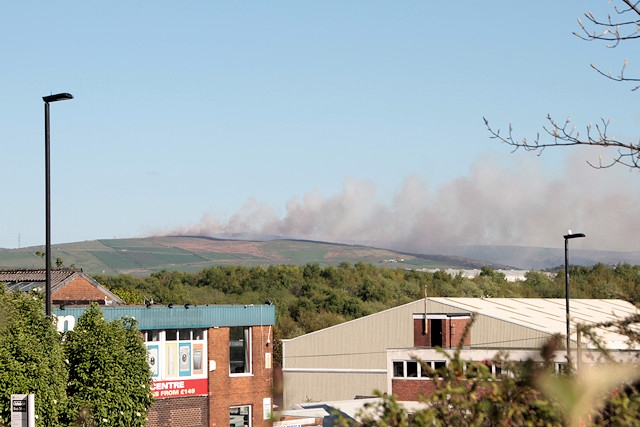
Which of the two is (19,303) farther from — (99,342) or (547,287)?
→ (547,287)

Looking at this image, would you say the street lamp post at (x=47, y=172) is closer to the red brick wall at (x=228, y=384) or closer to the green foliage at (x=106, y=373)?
the green foliage at (x=106, y=373)

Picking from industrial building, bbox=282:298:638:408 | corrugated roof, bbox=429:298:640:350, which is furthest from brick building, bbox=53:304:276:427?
industrial building, bbox=282:298:638:408

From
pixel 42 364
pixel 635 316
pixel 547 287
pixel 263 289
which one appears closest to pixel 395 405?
pixel 635 316

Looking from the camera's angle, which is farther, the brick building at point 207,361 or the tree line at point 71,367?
the brick building at point 207,361

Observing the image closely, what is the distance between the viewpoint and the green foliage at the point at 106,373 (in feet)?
97.4

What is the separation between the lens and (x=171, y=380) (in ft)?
139

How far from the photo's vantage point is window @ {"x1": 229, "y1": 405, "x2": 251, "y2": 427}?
44062 millimetres

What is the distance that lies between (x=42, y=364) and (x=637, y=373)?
2263 cm

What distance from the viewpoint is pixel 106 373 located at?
30047mm

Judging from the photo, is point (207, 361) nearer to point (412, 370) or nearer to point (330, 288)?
point (412, 370)

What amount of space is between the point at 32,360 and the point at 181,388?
53.5 ft

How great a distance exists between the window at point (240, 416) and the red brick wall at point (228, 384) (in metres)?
0.18

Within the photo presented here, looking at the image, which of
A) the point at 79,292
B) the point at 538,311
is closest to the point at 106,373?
the point at 79,292

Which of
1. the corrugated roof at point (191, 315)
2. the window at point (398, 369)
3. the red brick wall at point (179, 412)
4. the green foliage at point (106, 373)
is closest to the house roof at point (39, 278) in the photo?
the corrugated roof at point (191, 315)
